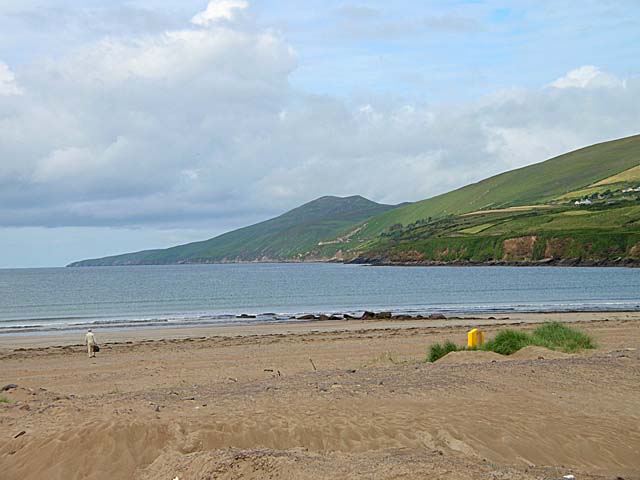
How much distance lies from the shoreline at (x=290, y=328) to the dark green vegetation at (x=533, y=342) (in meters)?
17.1

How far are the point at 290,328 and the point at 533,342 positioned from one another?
22.7 m

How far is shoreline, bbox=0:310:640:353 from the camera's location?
38344 millimetres

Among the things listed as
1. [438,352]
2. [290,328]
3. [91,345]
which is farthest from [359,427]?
[290,328]

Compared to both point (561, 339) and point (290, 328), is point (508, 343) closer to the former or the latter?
point (561, 339)

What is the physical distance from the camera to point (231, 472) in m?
8.27

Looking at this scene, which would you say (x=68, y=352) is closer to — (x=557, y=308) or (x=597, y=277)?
(x=557, y=308)

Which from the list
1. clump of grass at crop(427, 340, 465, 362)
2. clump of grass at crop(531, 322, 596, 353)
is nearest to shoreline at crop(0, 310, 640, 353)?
clump of grass at crop(531, 322, 596, 353)

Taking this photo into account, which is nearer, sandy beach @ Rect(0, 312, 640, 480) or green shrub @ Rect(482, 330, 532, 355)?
sandy beach @ Rect(0, 312, 640, 480)

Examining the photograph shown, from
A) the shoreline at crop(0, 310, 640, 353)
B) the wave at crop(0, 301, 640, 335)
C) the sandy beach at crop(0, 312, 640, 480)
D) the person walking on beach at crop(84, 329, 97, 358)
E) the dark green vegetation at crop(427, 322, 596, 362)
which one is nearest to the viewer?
the sandy beach at crop(0, 312, 640, 480)

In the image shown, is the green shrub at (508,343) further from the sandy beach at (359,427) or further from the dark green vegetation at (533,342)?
the sandy beach at (359,427)

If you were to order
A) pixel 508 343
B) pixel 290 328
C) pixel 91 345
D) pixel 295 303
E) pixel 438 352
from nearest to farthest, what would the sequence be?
pixel 438 352
pixel 508 343
pixel 91 345
pixel 290 328
pixel 295 303

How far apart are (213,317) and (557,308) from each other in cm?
2627

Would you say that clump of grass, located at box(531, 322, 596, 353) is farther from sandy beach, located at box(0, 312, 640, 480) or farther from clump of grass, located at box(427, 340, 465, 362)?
sandy beach, located at box(0, 312, 640, 480)

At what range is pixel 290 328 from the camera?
141ft
